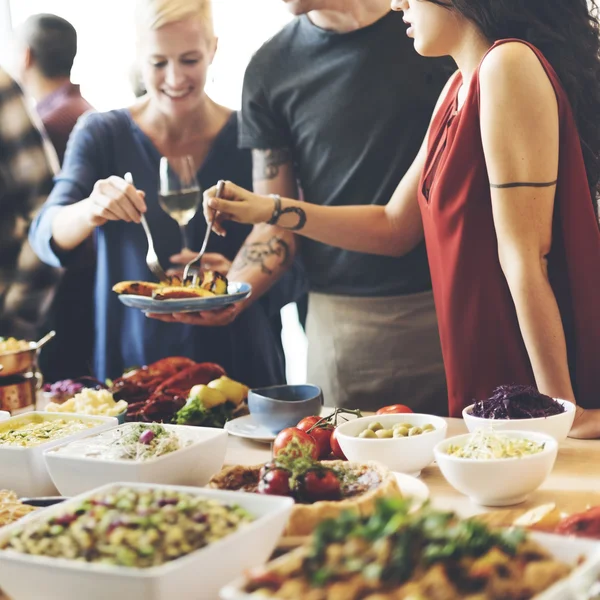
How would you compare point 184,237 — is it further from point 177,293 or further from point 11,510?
point 11,510

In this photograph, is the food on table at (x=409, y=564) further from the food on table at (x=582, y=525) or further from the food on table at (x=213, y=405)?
the food on table at (x=213, y=405)

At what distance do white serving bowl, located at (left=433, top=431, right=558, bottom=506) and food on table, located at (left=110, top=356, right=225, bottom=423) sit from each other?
36.5 inches

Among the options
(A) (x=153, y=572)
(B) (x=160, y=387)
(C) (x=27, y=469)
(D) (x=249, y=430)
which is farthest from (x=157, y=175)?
(A) (x=153, y=572)

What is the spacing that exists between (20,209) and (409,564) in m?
3.32

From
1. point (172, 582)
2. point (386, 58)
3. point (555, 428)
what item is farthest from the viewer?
point (386, 58)

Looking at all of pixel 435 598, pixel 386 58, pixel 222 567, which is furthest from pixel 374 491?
pixel 386 58

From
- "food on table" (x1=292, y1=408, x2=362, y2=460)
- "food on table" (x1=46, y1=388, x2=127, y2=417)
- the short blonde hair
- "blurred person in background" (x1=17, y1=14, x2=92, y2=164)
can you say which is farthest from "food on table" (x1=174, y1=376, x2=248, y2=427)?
"blurred person in background" (x1=17, y1=14, x2=92, y2=164)

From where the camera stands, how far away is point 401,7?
7.47ft

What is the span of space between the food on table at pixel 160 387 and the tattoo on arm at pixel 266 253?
2.41 ft

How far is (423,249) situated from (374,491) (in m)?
1.82

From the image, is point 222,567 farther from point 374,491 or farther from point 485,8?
point 485,8

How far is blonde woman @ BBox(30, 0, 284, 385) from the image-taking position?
3.55 meters

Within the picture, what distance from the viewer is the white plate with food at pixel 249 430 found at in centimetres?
206

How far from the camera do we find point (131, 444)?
1597 millimetres
